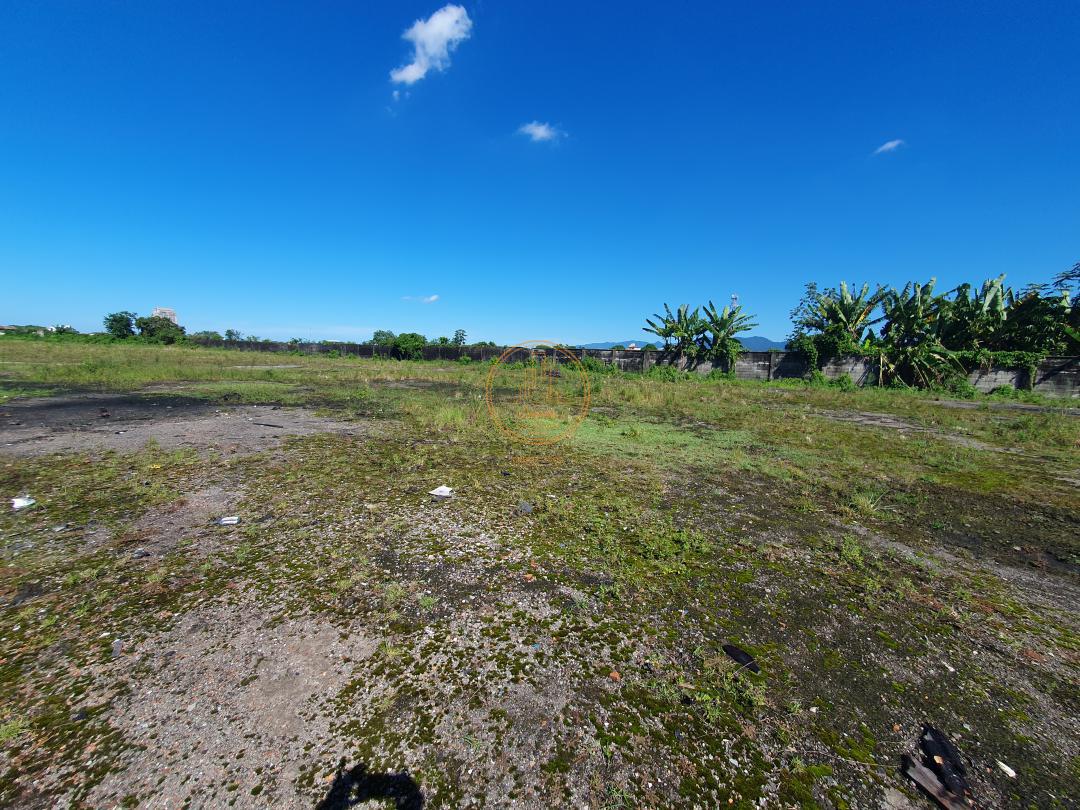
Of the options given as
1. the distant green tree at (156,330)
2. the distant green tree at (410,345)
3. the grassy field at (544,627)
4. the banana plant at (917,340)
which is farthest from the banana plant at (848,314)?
the distant green tree at (156,330)

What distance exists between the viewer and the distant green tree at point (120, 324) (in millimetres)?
35469

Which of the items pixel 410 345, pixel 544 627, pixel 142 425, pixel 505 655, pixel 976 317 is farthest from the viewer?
pixel 410 345

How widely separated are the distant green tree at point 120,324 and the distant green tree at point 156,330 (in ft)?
1.67

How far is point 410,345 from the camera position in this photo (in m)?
29.1

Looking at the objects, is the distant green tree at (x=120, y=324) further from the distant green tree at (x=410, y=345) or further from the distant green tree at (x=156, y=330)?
the distant green tree at (x=410, y=345)

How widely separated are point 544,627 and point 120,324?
50.5 metres

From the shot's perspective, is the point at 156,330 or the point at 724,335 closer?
the point at 724,335

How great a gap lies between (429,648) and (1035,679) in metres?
3.07

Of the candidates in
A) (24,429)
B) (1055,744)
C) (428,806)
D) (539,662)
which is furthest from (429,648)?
(24,429)

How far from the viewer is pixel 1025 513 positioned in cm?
419

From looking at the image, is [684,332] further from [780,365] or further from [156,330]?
[156,330]

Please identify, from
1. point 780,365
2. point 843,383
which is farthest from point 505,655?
point 780,365

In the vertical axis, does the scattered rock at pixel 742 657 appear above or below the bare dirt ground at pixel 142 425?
below

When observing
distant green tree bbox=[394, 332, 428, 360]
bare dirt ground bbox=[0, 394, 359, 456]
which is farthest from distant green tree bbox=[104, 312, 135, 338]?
bare dirt ground bbox=[0, 394, 359, 456]
